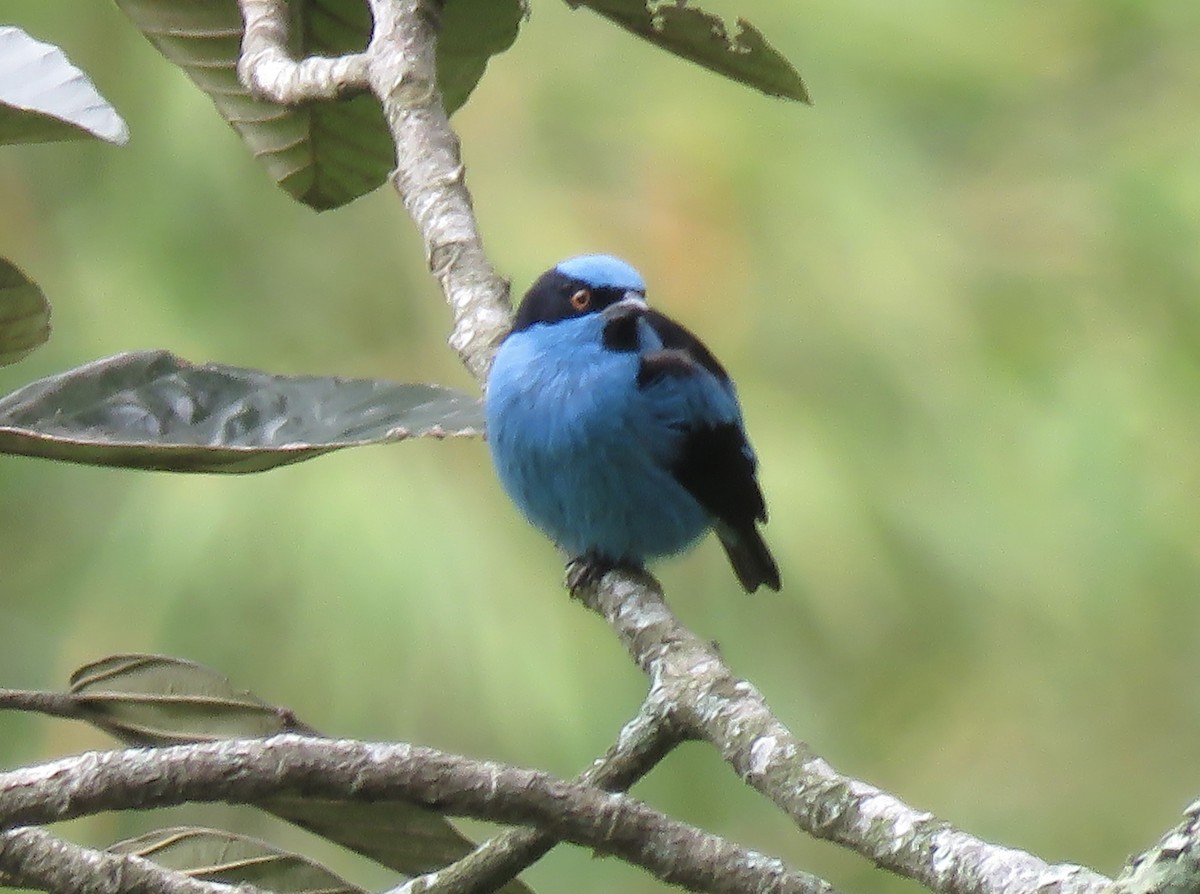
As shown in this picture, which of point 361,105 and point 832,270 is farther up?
point 832,270

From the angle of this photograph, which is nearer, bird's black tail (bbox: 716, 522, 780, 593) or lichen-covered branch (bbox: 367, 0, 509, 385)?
lichen-covered branch (bbox: 367, 0, 509, 385)

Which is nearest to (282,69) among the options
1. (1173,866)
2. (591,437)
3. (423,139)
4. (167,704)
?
(423,139)

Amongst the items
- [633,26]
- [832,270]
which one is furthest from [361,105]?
[832,270]

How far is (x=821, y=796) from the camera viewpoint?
125 cm

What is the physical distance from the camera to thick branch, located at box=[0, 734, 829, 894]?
1152mm

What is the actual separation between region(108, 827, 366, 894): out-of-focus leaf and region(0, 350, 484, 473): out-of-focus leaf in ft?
1.36

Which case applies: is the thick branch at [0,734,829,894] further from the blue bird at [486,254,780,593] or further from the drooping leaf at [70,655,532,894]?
the blue bird at [486,254,780,593]

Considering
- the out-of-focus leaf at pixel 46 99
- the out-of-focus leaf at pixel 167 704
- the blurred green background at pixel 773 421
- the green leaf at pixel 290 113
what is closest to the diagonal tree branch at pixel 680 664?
the green leaf at pixel 290 113

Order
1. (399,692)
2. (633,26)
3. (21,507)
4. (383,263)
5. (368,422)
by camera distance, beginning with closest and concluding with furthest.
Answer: (368,422) → (633,26) → (399,692) → (21,507) → (383,263)

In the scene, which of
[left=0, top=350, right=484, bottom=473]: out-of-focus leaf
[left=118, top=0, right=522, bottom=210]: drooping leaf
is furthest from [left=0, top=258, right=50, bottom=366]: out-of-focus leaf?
[left=118, top=0, right=522, bottom=210]: drooping leaf

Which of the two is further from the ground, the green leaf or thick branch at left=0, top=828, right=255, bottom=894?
the green leaf

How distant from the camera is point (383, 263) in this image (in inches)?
158

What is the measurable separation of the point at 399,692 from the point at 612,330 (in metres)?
1.26

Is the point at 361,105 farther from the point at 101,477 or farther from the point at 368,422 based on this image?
the point at 101,477
